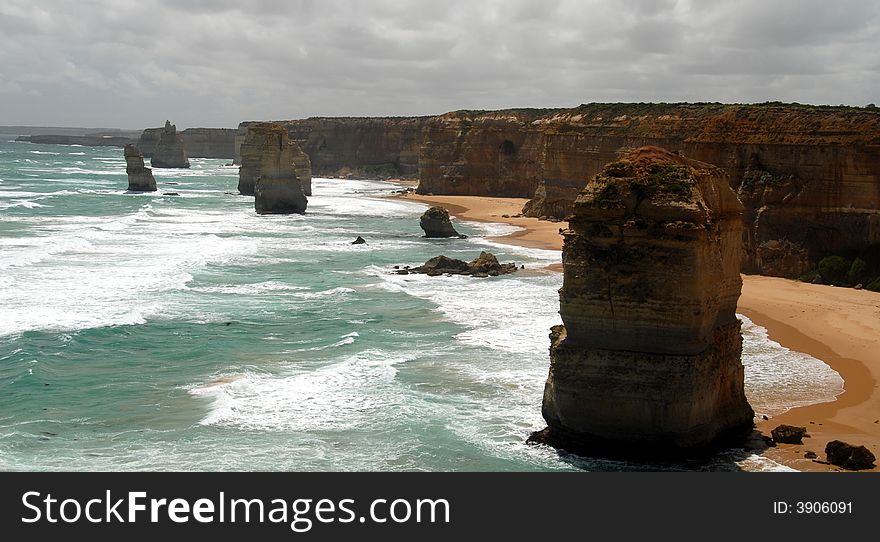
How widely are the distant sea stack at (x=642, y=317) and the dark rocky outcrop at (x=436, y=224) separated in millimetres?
33861

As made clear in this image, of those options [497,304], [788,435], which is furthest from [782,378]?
[497,304]

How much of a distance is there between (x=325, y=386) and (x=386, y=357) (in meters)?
2.79

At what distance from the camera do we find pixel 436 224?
1964 inches

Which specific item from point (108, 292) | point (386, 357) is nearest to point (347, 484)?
point (386, 357)

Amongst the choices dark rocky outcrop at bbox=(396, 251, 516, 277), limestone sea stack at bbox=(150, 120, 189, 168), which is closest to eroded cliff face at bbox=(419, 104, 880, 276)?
dark rocky outcrop at bbox=(396, 251, 516, 277)

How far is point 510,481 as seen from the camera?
13492 mm

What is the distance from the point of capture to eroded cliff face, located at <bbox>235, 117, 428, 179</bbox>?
367 ft

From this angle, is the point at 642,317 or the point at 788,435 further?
the point at 788,435

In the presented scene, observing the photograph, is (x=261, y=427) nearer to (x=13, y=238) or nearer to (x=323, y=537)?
(x=323, y=537)

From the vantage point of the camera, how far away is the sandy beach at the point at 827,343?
653 inches

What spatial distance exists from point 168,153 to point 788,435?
114782 millimetres

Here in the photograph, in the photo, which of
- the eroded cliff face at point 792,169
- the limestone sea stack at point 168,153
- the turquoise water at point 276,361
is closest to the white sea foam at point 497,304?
the turquoise water at point 276,361

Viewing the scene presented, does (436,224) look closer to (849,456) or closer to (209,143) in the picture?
(849,456)

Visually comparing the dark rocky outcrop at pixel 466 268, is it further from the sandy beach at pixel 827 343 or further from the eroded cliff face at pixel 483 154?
the eroded cliff face at pixel 483 154
